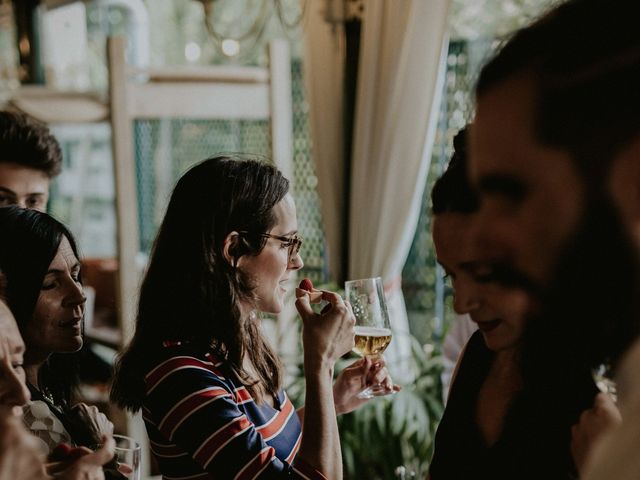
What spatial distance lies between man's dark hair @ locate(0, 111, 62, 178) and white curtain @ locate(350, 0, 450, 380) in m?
1.41

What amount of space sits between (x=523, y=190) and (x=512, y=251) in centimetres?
5

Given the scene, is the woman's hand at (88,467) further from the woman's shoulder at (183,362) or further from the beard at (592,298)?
the beard at (592,298)

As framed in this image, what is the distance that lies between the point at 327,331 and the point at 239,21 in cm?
355

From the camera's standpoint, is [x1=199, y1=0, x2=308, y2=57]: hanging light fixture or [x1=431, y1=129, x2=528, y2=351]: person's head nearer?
[x1=431, y1=129, x2=528, y2=351]: person's head

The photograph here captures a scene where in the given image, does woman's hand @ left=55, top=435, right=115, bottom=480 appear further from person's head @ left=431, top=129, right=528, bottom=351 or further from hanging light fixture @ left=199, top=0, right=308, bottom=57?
hanging light fixture @ left=199, top=0, right=308, bottom=57

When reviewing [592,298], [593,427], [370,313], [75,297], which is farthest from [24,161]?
[592,298]

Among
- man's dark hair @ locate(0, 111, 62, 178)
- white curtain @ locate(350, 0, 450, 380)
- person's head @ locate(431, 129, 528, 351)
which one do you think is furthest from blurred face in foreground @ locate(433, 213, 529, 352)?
white curtain @ locate(350, 0, 450, 380)

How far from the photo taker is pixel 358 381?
1.57m

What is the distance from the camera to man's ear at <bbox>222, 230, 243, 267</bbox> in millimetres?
1448

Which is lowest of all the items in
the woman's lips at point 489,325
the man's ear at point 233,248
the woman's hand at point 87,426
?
the woman's hand at point 87,426

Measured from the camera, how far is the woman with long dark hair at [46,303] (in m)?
1.30

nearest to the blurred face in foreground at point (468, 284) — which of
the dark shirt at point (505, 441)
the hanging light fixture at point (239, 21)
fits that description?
the dark shirt at point (505, 441)

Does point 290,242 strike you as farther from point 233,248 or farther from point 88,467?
point 88,467

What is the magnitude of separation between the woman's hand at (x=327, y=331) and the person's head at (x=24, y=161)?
114 cm
